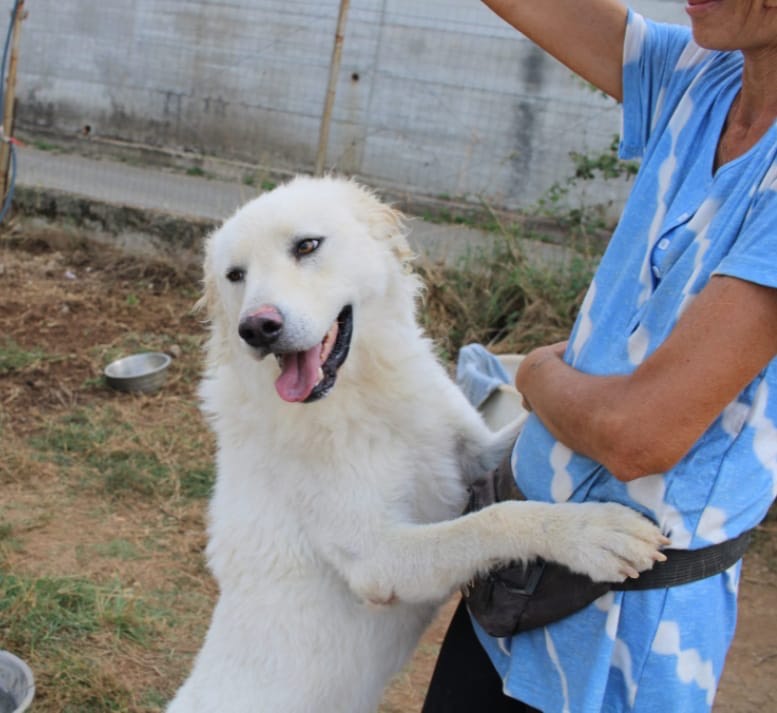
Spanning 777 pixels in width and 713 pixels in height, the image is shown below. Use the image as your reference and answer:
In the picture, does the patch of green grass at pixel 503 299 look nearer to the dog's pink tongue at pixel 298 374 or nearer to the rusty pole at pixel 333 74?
the rusty pole at pixel 333 74

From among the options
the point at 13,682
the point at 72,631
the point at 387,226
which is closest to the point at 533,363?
the point at 387,226

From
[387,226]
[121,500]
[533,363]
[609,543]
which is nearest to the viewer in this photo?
[609,543]

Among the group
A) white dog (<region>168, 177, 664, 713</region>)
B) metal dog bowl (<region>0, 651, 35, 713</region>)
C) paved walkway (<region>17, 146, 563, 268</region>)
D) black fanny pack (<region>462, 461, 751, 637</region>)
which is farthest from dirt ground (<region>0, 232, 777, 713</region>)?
black fanny pack (<region>462, 461, 751, 637</region>)

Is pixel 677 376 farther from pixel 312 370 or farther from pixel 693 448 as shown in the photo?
pixel 312 370

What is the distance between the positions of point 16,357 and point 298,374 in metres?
4.08

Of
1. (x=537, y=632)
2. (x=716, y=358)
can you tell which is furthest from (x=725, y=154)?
(x=537, y=632)

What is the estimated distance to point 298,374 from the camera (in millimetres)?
2119

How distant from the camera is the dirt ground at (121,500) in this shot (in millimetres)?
3438

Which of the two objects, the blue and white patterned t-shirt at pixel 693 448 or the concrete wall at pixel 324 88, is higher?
the blue and white patterned t-shirt at pixel 693 448

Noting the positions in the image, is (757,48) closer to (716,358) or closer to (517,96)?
(716,358)

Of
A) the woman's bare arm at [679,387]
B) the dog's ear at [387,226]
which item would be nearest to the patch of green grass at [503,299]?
the dog's ear at [387,226]

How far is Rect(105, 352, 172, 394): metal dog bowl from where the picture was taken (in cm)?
546

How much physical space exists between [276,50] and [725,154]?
924cm

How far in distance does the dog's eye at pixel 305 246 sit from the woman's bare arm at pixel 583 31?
72cm
